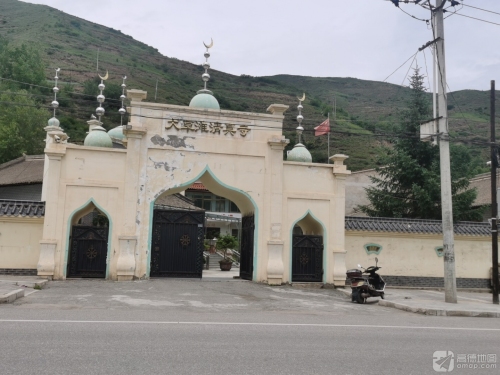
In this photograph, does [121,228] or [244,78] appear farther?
[244,78]

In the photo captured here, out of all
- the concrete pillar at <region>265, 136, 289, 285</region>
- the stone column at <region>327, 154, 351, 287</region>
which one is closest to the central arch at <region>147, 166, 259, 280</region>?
the concrete pillar at <region>265, 136, 289, 285</region>

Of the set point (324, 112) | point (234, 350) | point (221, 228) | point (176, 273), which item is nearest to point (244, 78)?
point (324, 112)

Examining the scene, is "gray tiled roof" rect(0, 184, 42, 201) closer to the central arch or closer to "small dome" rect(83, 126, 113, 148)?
"small dome" rect(83, 126, 113, 148)

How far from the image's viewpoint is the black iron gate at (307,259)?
18.3m

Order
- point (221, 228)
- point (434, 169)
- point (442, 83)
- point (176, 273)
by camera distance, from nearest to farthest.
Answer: point (442, 83)
point (176, 273)
point (434, 169)
point (221, 228)

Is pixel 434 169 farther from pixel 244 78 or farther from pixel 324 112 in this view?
pixel 244 78

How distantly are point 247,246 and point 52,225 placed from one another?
7.14m

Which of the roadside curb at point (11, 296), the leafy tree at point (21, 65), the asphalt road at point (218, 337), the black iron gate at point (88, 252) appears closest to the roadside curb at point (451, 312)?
the asphalt road at point (218, 337)

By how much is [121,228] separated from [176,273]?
108 inches

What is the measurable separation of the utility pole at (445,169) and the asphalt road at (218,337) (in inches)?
105

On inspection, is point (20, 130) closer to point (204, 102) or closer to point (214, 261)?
point (214, 261)

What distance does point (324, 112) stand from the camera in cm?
9244

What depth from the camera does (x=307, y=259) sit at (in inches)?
727

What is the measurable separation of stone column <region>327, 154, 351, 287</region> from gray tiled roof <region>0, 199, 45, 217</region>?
1050 centimetres
